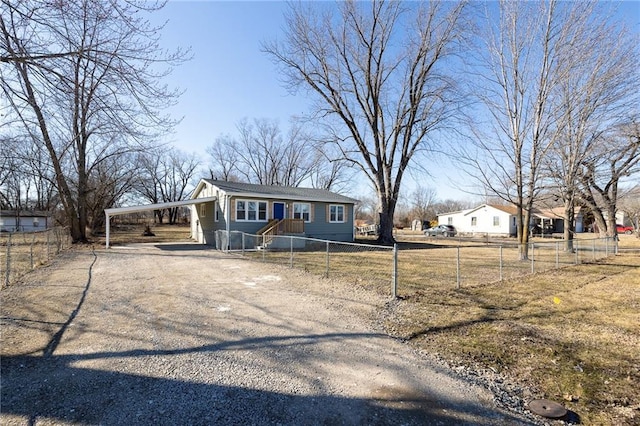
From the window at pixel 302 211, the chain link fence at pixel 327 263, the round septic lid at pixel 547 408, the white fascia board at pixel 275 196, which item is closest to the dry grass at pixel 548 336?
the round septic lid at pixel 547 408

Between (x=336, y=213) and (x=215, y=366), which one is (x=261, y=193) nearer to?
(x=336, y=213)

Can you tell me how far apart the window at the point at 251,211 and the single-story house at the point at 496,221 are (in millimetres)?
29716

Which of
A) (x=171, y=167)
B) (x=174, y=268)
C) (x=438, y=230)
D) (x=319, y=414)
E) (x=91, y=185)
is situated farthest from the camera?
(x=171, y=167)

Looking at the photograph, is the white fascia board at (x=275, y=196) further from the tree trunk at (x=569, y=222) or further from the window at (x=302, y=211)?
the tree trunk at (x=569, y=222)

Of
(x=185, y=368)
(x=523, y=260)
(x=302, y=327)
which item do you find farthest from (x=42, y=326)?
(x=523, y=260)

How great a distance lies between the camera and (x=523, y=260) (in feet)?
45.3

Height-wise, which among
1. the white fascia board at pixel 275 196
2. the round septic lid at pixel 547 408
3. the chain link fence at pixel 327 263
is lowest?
the round septic lid at pixel 547 408

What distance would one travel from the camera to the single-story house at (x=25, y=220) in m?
40.7

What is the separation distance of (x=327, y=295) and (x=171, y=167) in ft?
204

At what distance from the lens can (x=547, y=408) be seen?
2.90m

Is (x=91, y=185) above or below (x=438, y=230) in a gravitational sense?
above

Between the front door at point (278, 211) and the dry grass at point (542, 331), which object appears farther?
the front door at point (278, 211)

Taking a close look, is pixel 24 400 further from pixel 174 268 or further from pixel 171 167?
pixel 171 167

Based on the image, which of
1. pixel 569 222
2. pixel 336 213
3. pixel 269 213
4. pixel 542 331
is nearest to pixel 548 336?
pixel 542 331
